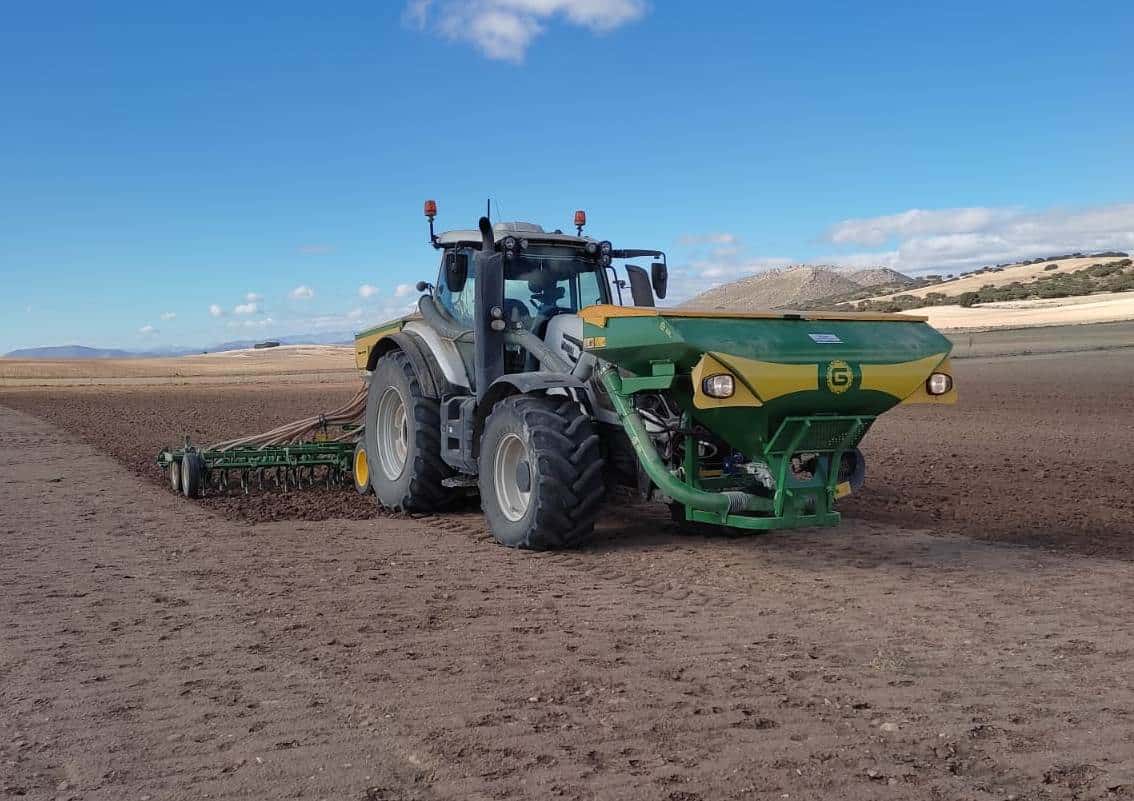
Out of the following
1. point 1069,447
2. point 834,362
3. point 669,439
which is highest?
point 834,362

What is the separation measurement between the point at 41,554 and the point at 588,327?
4167 millimetres

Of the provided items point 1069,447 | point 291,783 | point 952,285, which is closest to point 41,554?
point 291,783

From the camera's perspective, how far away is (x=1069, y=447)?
42.8ft

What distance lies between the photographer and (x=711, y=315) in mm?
6387

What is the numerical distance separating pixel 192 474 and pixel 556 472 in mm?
4759

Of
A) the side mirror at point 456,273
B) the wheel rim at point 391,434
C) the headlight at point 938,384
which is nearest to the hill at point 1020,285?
the wheel rim at point 391,434

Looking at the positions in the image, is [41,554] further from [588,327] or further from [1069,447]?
[1069,447]

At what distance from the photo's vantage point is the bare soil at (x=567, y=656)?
11.9 ft

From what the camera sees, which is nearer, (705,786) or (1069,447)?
(705,786)

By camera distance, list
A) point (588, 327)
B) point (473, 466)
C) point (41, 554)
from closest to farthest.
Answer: point (588, 327), point (41, 554), point (473, 466)

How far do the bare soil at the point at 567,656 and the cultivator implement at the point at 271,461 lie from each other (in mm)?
826

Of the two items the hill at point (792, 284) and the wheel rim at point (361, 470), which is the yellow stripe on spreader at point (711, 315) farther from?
the hill at point (792, 284)

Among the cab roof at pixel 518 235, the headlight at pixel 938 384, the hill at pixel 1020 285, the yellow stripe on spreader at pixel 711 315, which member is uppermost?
the hill at pixel 1020 285

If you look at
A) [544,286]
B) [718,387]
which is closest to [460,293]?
[544,286]
